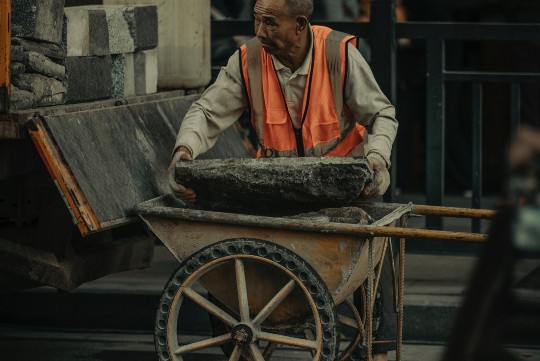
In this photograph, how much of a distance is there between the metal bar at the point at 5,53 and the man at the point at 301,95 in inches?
26.1

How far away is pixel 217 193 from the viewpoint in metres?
5.27

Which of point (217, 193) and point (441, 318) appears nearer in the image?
point (217, 193)

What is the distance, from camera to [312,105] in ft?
18.1

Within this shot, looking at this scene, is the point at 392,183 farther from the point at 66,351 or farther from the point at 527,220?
the point at 527,220

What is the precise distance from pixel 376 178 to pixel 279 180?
0.35m

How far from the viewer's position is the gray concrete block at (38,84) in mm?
5410

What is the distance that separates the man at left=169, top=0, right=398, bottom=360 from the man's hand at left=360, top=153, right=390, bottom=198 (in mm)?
114

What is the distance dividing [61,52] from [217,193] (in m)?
0.95

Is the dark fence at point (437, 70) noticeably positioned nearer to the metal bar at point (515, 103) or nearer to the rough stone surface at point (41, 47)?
the metal bar at point (515, 103)

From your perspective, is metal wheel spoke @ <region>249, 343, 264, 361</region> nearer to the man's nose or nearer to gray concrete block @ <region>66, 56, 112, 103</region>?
the man's nose

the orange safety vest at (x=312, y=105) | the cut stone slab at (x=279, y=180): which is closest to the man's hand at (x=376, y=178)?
the cut stone slab at (x=279, y=180)

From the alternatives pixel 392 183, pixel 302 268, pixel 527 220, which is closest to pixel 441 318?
pixel 392 183

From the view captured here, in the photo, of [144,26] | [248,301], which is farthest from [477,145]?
[248,301]

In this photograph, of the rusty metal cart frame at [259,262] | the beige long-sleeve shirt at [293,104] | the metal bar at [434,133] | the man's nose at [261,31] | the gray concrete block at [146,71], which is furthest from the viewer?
the metal bar at [434,133]
